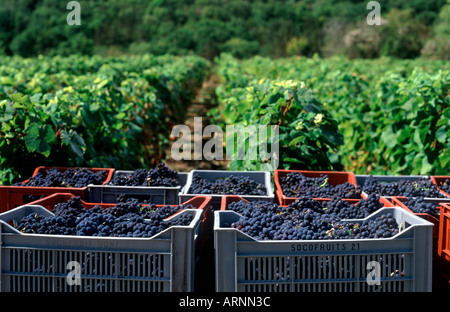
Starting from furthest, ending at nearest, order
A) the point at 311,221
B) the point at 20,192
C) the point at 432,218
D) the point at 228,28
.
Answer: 1. the point at 228,28
2. the point at 20,192
3. the point at 432,218
4. the point at 311,221

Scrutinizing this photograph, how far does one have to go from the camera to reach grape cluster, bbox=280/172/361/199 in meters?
3.39

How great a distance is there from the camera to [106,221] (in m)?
2.57

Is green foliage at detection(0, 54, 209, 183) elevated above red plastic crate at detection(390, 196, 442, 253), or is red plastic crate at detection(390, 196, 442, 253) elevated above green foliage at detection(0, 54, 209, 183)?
green foliage at detection(0, 54, 209, 183)

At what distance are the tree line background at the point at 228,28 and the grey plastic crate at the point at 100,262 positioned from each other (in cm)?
3706

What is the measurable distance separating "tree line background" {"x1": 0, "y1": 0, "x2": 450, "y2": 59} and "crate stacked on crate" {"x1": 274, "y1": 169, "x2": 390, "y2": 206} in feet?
118

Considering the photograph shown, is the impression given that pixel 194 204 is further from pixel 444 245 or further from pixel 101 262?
pixel 444 245

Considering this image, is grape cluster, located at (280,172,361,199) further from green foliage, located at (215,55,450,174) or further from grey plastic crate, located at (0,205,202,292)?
grey plastic crate, located at (0,205,202,292)

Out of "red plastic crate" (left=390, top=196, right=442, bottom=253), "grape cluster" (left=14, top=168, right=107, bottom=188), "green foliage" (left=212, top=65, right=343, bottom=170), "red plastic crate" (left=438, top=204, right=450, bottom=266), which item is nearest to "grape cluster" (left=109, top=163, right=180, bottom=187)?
"grape cluster" (left=14, top=168, right=107, bottom=188)

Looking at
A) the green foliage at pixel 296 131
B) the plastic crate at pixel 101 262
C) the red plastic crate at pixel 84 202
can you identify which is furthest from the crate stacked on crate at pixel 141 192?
the green foliage at pixel 296 131

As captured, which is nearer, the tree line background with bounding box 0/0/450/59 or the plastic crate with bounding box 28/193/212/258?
the plastic crate with bounding box 28/193/212/258

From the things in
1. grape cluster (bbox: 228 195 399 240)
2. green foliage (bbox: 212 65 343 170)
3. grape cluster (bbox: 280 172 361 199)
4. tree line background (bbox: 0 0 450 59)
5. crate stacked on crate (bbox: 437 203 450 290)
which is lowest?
crate stacked on crate (bbox: 437 203 450 290)

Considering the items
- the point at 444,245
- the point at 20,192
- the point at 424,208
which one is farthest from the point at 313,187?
the point at 20,192

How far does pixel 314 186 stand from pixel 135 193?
1.31m

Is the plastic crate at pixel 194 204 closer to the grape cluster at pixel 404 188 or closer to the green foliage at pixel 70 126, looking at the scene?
the green foliage at pixel 70 126
